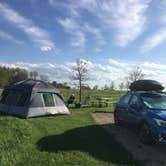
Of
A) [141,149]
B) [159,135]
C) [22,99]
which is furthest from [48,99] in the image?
[159,135]

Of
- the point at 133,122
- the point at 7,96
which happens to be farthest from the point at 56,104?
the point at 133,122

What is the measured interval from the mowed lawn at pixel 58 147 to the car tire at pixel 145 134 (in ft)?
2.88

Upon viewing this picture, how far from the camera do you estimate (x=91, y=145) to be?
8.27 m

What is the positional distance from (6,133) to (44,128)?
2.24 metres

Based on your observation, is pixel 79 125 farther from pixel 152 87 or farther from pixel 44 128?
pixel 152 87

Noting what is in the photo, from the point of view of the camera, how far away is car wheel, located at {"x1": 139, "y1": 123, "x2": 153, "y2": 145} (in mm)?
8445

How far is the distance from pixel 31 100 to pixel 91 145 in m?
6.91

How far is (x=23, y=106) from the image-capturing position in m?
14.4

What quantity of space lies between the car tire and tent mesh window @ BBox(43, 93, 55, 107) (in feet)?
23.9

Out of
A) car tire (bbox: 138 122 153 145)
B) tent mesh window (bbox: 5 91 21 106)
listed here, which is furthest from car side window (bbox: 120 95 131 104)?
tent mesh window (bbox: 5 91 21 106)

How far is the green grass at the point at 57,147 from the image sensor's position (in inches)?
261

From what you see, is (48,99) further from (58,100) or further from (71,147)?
(71,147)

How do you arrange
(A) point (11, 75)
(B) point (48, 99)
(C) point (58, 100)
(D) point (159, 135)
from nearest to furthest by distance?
(D) point (159, 135) → (B) point (48, 99) → (C) point (58, 100) → (A) point (11, 75)

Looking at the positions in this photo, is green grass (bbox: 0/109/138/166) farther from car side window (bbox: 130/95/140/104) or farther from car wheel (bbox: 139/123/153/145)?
car side window (bbox: 130/95/140/104)
